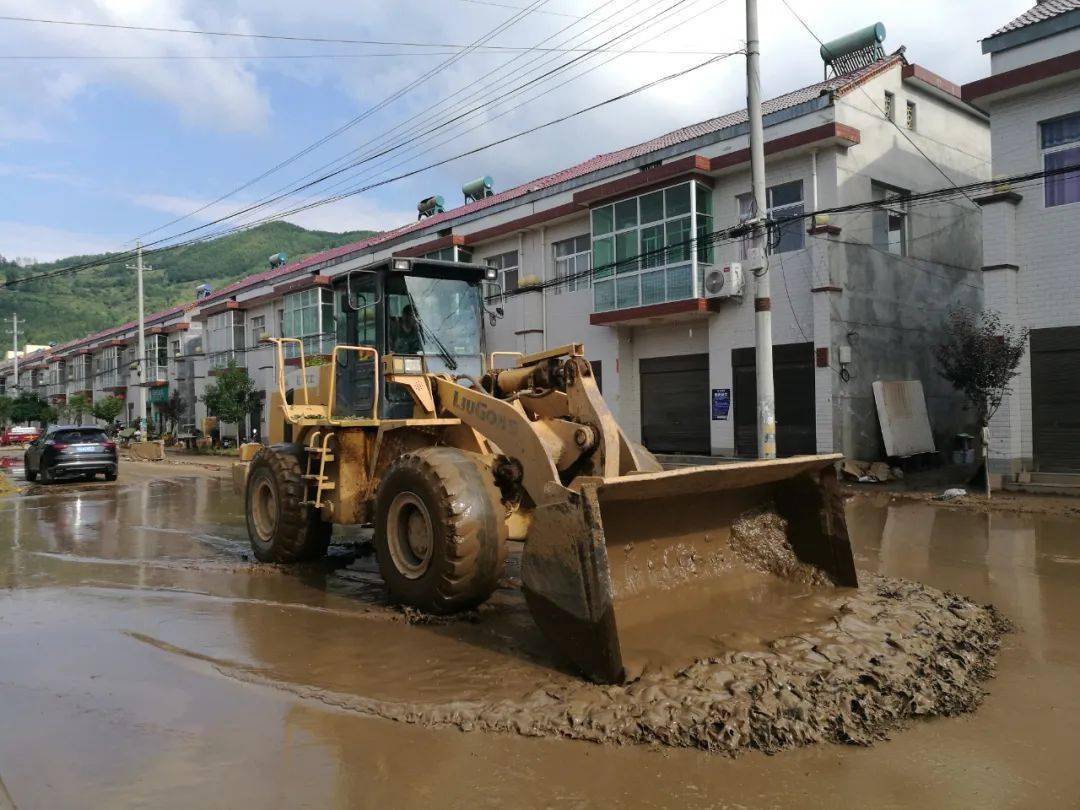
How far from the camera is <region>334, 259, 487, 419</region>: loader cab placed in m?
7.43

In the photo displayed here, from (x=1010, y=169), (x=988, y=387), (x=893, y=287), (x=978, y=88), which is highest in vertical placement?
(x=978, y=88)

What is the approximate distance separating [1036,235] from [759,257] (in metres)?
6.03

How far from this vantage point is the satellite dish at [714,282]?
58.9 ft

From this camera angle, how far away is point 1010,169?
574 inches

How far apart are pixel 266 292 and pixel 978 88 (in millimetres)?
30559

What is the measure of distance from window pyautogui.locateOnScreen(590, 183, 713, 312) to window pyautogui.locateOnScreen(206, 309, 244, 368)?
2363 cm

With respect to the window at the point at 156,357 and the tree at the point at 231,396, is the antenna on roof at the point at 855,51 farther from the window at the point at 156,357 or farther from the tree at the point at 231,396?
the window at the point at 156,357

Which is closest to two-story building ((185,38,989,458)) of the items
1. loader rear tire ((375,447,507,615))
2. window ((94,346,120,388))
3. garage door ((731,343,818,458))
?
garage door ((731,343,818,458))

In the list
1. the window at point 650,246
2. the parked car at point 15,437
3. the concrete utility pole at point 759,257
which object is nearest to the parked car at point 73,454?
the window at point 650,246

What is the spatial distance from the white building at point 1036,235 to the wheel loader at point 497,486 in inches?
421

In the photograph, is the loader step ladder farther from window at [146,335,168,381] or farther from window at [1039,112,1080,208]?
window at [146,335,168,381]

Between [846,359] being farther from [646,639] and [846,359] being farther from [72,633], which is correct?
[72,633]

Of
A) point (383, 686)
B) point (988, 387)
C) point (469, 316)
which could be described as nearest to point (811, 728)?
point (383, 686)

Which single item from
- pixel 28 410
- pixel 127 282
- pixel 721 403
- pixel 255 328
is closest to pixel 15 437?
pixel 28 410
